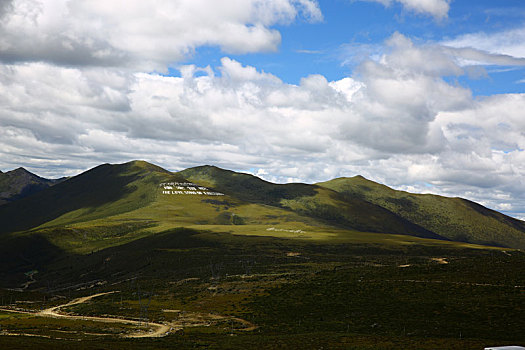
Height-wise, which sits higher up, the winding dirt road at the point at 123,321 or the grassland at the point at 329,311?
the grassland at the point at 329,311

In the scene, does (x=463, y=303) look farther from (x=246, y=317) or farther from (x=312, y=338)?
(x=246, y=317)

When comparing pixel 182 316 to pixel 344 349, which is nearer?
pixel 344 349

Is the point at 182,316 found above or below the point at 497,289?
below

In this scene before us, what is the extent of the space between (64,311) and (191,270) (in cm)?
7461

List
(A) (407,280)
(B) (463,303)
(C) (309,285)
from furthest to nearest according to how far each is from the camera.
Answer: (C) (309,285) < (A) (407,280) < (B) (463,303)

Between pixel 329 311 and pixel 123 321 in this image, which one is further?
pixel 123 321

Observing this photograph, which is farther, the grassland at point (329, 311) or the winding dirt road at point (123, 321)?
the winding dirt road at point (123, 321)

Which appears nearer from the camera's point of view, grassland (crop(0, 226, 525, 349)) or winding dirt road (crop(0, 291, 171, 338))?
grassland (crop(0, 226, 525, 349))

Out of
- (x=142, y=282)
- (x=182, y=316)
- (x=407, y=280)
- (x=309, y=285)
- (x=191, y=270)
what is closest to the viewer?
(x=182, y=316)

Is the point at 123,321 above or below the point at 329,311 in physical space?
below

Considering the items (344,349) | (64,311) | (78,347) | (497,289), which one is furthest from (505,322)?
(64,311)

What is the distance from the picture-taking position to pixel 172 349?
6312cm

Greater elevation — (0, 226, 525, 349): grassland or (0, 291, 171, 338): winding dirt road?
(0, 226, 525, 349): grassland

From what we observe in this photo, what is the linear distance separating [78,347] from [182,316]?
155 ft
